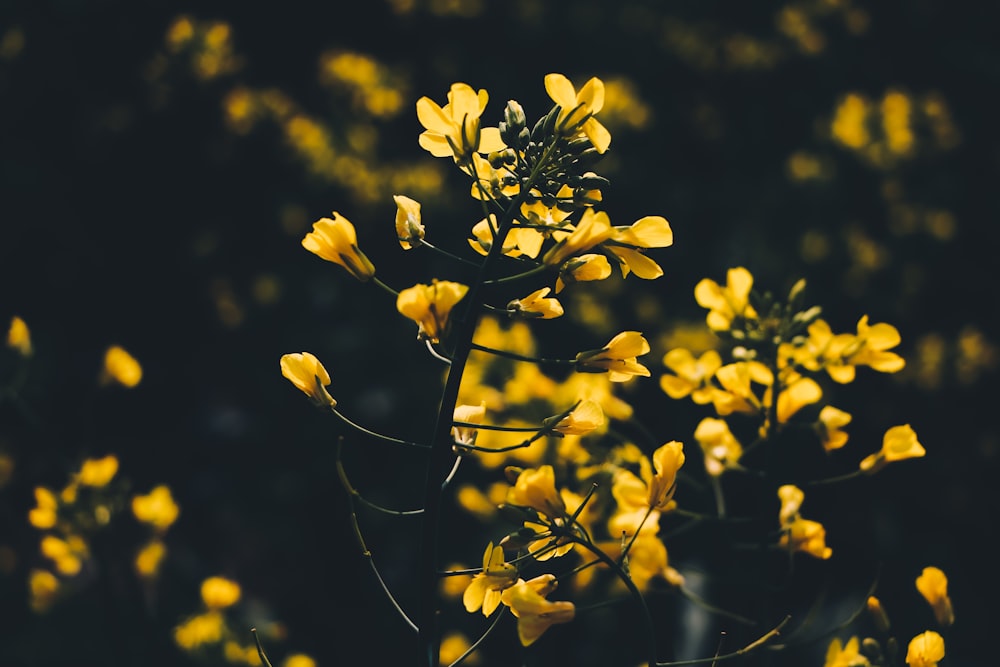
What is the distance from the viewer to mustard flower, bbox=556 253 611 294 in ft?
3.23

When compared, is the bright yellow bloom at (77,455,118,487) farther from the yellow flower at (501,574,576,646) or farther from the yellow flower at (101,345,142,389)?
the yellow flower at (501,574,576,646)

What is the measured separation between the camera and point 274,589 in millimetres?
3980

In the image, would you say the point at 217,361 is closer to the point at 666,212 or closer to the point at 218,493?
the point at 218,493

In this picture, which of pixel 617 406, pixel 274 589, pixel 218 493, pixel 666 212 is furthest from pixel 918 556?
pixel 218 493

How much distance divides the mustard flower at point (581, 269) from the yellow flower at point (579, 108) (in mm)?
142

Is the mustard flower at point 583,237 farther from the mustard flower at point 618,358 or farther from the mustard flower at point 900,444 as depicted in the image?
the mustard flower at point 900,444

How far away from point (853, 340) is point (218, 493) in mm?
3626

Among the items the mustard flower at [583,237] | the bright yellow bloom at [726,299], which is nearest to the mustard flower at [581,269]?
the mustard flower at [583,237]

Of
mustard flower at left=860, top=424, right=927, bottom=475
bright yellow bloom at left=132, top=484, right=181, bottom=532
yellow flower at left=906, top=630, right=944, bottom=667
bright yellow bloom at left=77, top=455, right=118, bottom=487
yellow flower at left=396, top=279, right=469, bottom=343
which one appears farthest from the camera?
bright yellow bloom at left=132, top=484, right=181, bottom=532

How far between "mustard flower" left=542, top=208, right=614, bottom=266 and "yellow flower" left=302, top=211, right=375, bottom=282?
0.24 metres

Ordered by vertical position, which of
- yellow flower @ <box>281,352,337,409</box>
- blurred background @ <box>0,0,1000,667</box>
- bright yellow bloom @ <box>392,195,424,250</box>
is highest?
bright yellow bloom @ <box>392,195,424,250</box>

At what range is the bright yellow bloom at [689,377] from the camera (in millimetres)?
1365

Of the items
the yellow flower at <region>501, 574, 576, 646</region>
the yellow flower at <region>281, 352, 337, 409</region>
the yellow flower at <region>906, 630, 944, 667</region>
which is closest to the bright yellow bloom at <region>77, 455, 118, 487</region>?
the yellow flower at <region>281, 352, 337, 409</region>

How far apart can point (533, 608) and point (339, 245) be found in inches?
20.5
